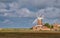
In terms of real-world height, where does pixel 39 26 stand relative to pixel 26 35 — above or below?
above

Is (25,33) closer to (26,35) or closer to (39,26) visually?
(26,35)

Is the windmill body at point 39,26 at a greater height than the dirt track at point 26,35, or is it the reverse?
the windmill body at point 39,26

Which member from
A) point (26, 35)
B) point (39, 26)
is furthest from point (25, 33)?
point (39, 26)

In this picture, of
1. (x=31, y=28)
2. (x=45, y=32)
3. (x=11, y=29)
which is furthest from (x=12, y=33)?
(x=45, y=32)

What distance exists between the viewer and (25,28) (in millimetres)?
6676

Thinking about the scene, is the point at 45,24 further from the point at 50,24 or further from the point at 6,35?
the point at 6,35

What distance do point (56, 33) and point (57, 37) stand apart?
0.14 m

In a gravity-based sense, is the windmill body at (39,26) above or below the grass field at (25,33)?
above

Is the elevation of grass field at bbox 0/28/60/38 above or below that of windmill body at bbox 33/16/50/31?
below

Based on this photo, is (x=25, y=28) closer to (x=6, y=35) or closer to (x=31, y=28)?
(x=31, y=28)

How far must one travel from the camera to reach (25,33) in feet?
22.3

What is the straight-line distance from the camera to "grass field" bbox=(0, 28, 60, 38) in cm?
671

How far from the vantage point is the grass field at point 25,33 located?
6.71 m

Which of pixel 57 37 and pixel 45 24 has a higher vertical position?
pixel 45 24
